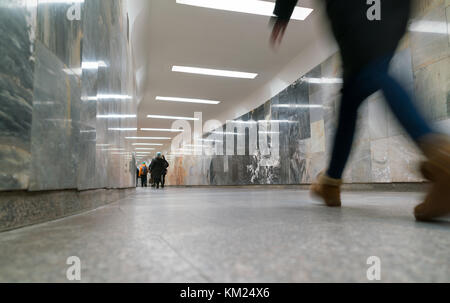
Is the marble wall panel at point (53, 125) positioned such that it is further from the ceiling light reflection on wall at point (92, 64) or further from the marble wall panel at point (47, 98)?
the ceiling light reflection on wall at point (92, 64)

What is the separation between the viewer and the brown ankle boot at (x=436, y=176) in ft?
3.48

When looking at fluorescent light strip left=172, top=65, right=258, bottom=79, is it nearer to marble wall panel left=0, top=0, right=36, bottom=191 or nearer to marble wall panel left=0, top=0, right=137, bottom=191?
marble wall panel left=0, top=0, right=137, bottom=191

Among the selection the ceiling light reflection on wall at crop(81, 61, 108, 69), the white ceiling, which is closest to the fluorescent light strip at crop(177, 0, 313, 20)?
the white ceiling

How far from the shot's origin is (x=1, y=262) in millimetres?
597

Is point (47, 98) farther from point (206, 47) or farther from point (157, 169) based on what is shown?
point (157, 169)

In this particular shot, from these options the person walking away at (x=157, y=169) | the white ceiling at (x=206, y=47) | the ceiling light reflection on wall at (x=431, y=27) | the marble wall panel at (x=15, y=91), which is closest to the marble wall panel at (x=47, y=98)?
the marble wall panel at (x=15, y=91)

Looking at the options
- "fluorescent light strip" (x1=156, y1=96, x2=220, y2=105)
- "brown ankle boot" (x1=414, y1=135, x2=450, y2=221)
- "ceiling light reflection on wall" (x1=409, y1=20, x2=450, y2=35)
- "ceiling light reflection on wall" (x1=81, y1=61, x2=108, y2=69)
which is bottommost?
"brown ankle boot" (x1=414, y1=135, x2=450, y2=221)

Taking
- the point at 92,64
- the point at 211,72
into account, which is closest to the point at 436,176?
the point at 92,64

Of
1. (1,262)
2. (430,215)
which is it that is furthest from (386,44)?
(1,262)

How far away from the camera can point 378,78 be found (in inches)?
55.7

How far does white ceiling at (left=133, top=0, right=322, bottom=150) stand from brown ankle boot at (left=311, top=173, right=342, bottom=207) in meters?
4.25

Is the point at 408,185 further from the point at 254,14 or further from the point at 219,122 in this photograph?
the point at 219,122

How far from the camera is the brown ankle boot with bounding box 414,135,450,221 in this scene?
3.48 feet
